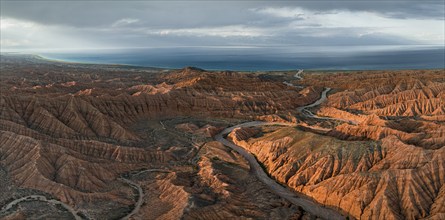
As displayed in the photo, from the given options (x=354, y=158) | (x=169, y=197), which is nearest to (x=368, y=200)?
(x=354, y=158)

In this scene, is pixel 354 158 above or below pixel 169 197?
above

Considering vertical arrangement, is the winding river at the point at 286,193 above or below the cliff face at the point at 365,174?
below

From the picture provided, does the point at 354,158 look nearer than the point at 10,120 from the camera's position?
Yes

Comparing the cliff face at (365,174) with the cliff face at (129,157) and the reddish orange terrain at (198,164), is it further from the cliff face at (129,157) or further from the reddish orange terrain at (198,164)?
the cliff face at (129,157)

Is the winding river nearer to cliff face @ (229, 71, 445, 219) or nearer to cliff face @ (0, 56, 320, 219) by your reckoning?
→ cliff face @ (229, 71, 445, 219)

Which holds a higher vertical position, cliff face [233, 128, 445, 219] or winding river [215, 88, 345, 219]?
cliff face [233, 128, 445, 219]

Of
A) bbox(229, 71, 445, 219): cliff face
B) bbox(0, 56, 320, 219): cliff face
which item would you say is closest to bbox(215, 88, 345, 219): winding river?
bbox(229, 71, 445, 219): cliff face

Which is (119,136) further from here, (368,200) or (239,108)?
(368,200)

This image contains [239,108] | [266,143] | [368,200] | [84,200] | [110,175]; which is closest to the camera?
[368,200]

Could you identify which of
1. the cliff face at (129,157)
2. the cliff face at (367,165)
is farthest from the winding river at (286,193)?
the cliff face at (129,157)

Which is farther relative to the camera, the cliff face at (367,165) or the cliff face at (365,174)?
the cliff face at (367,165)

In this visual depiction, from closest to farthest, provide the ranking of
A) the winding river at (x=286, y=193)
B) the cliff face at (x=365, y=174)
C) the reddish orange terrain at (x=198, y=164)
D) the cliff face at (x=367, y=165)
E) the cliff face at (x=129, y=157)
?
the cliff face at (x=365, y=174)
the cliff face at (x=367, y=165)
the reddish orange terrain at (x=198, y=164)
the winding river at (x=286, y=193)
the cliff face at (x=129, y=157)
